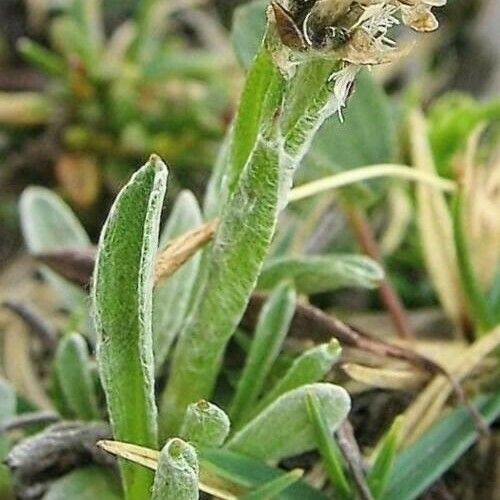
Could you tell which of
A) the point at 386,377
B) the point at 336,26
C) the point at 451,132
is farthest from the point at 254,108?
the point at 451,132

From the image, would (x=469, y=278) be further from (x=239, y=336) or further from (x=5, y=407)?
(x=5, y=407)

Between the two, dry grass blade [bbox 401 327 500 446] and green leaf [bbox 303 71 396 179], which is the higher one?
green leaf [bbox 303 71 396 179]

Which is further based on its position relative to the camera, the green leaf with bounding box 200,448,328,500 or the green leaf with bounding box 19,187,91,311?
the green leaf with bounding box 19,187,91,311

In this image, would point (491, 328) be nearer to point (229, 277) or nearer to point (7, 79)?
point (229, 277)

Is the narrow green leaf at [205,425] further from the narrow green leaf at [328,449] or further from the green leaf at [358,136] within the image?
the green leaf at [358,136]

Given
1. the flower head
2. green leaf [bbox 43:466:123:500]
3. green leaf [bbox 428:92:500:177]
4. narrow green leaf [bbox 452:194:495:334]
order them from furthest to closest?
green leaf [bbox 428:92:500:177] < narrow green leaf [bbox 452:194:495:334] < green leaf [bbox 43:466:123:500] < the flower head

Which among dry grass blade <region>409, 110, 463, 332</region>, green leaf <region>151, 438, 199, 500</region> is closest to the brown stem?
dry grass blade <region>409, 110, 463, 332</region>

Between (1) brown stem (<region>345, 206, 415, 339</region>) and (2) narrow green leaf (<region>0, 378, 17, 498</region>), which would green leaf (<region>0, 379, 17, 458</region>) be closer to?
(2) narrow green leaf (<region>0, 378, 17, 498</region>)
